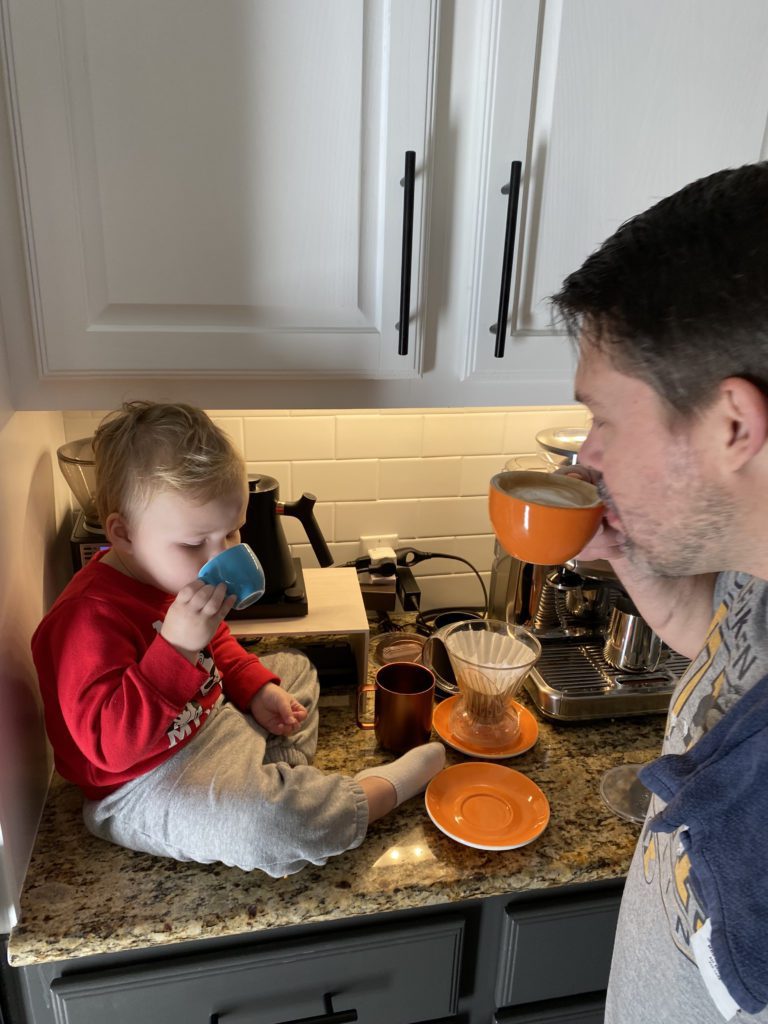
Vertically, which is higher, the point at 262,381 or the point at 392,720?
the point at 262,381

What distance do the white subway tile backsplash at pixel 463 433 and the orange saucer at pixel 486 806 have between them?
659 millimetres

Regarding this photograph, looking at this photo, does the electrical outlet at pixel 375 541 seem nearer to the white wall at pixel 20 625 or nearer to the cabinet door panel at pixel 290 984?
the white wall at pixel 20 625

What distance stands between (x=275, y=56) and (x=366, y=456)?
2.60 ft

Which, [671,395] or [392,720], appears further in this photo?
[392,720]

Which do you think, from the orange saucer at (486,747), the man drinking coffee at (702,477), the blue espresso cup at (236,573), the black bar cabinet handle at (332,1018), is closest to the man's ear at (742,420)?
the man drinking coffee at (702,477)

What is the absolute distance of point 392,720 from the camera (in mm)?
1183

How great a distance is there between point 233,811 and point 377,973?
1.08 feet

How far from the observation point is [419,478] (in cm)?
161

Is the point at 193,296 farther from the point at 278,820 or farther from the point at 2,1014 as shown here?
the point at 2,1014

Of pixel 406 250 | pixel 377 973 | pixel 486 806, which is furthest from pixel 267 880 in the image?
pixel 406 250

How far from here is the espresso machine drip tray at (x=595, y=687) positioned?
129 centimetres

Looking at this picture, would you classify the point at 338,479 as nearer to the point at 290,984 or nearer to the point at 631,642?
the point at 631,642

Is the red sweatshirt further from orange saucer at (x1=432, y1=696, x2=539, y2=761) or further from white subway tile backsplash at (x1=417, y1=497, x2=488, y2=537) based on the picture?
white subway tile backsplash at (x1=417, y1=497, x2=488, y2=537)

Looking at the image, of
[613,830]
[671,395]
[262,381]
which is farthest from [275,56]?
[613,830]
